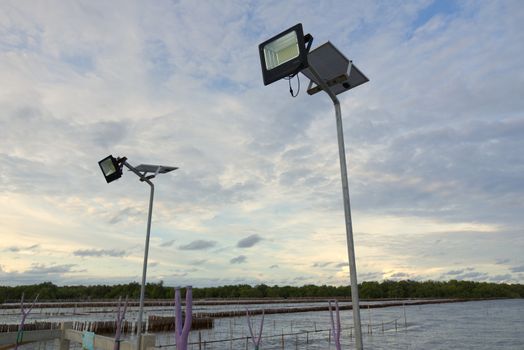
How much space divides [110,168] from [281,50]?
6.95 m

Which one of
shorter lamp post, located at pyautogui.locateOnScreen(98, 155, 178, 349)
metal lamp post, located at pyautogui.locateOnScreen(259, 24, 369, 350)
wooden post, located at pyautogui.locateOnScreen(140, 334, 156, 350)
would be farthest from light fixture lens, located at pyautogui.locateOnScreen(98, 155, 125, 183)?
metal lamp post, located at pyautogui.locateOnScreen(259, 24, 369, 350)

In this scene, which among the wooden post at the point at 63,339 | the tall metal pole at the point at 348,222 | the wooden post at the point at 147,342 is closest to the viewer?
the tall metal pole at the point at 348,222

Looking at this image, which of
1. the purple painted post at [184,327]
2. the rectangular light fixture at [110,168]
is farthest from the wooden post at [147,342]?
the purple painted post at [184,327]

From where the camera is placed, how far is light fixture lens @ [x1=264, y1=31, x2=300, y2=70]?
15.9ft

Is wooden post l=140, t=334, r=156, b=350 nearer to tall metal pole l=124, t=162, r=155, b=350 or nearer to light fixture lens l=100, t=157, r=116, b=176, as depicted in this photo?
tall metal pole l=124, t=162, r=155, b=350

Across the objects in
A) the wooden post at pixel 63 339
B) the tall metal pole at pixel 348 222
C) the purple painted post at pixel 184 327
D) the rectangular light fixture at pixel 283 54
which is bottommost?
the wooden post at pixel 63 339

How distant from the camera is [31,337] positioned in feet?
52.9

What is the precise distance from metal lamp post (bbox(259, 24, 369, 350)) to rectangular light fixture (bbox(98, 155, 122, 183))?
6.23 meters

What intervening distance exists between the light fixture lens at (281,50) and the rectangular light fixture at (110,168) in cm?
653

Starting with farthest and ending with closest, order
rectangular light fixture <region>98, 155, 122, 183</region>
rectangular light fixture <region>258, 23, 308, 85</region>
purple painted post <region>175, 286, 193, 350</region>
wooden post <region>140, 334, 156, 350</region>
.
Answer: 1. wooden post <region>140, 334, 156, 350</region>
2. rectangular light fixture <region>98, 155, 122, 183</region>
3. rectangular light fixture <region>258, 23, 308, 85</region>
4. purple painted post <region>175, 286, 193, 350</region>

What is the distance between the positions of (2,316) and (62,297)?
8268 cm

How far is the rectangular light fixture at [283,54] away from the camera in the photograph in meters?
4.77

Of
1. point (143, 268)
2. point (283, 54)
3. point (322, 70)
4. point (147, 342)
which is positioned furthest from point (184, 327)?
point (147, 342)

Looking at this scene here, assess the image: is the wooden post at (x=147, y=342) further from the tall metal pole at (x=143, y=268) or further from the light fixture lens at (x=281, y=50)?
the light fixture lens at (x=281, y=50)
